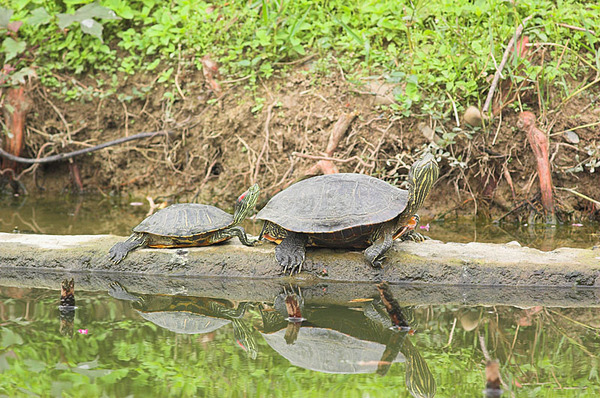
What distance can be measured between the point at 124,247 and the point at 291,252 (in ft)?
4.01

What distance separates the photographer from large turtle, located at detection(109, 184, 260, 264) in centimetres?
468

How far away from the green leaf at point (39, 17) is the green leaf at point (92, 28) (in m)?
0.51

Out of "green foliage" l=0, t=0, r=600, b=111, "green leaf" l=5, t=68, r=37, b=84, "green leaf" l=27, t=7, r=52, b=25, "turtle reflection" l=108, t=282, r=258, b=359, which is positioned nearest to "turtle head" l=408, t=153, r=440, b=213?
"turtle reflection" l=108, t=282, r=258, b=359

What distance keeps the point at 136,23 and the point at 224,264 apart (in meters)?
4.83

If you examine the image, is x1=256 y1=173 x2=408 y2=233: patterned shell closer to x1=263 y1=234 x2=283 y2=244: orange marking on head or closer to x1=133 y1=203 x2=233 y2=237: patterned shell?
x1=263 y1=234 x2=283 y2=244: orange marking on head

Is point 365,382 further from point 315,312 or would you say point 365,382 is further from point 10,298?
point 10,298

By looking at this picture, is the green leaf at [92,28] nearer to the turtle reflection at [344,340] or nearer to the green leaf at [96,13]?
the green leaf at [96,13]

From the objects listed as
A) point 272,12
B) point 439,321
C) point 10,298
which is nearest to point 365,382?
point 439,321

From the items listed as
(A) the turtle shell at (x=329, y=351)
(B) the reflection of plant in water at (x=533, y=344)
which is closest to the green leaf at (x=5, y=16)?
(A) the turtle shell at (x=329, y=351)

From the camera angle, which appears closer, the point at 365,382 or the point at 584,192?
the point at 365,382

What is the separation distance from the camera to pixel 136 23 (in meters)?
8.37

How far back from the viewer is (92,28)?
7.95m

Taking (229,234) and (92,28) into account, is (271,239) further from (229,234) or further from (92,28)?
(92,28)

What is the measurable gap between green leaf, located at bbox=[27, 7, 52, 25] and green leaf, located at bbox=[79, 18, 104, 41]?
0.51m
